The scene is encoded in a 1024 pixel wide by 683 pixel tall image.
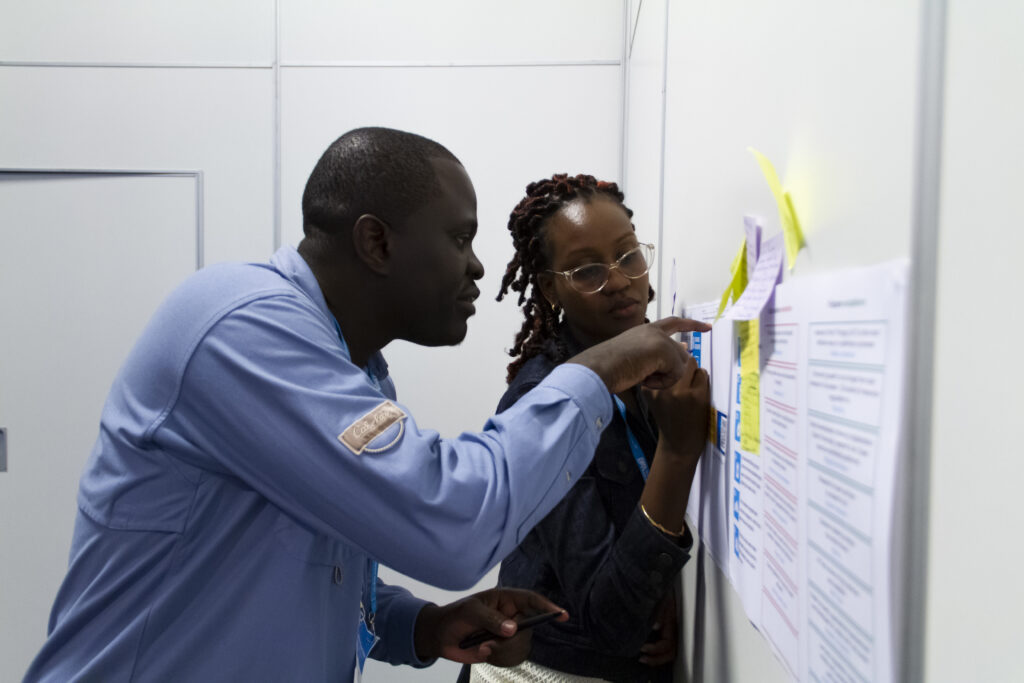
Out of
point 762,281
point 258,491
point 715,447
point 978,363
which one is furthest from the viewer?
point 715,447

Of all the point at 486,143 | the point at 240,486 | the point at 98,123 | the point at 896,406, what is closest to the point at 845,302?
the point at 896,406

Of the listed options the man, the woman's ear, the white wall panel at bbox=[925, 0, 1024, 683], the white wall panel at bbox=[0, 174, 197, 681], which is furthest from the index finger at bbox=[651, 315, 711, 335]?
the white wall panel at bbox=[0, 174, 197, 681]

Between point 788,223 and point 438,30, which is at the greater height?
point 438,30

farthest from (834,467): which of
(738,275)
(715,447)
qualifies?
(715,447)

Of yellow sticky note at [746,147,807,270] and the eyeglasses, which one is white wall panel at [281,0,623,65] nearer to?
the eyeglasses

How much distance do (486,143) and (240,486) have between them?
1676 millimetres

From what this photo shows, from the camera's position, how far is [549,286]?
1.04m

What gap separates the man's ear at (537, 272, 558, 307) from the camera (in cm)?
102

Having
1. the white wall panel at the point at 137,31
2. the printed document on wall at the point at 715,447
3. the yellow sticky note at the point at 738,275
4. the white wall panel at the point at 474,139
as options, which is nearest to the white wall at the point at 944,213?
the yellow sticky note at the point at 738,275

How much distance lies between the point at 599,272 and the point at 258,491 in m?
0.54

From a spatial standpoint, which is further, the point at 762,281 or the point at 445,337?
the point at 445,337

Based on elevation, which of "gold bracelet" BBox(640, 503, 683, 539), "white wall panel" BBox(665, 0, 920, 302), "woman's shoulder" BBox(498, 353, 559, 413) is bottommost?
"gold bracelet" BBox(640, 503, 683, 539)

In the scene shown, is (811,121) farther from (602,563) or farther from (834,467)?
(602,563)

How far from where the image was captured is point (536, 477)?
2.19ft
